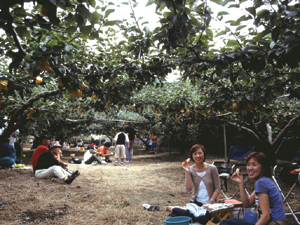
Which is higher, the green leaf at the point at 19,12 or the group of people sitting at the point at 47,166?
the green leaf at the point at 19,12

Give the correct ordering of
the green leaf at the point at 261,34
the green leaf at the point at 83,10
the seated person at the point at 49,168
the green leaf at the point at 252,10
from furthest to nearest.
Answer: the seated person at the point at 49,168
the green leaf at the point at 261,34
the green leaf at the point at 252,10
the green leaf at the point at 83,10

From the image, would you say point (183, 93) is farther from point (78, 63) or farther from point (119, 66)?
point (78, 63)

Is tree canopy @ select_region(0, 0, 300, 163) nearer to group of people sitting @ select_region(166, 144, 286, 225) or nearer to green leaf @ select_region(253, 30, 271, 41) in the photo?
green leaf @ select_region(253, 30, 271, 41)

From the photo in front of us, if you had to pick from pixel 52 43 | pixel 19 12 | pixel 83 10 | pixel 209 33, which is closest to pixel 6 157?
pixel 52 43

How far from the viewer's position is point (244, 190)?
1.88 metres

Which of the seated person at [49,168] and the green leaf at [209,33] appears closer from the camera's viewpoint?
the green leaf at [209,33]

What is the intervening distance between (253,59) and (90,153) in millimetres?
7055

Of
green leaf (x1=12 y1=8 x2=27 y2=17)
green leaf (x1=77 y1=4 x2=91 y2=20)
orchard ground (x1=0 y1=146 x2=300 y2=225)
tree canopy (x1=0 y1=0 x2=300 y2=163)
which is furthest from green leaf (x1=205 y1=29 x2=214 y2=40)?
orchard ground (x1=0 y1=146 x2=300 y2=225)

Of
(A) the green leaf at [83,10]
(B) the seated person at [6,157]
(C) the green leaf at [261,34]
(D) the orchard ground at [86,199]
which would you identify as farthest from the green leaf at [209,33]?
(B) the seated person at [6,157]

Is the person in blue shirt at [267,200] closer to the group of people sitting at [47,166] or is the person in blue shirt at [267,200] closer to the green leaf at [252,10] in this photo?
the green leaf at [252,10]

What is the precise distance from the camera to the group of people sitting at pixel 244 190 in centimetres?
162

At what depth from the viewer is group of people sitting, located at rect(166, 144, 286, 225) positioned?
162cm

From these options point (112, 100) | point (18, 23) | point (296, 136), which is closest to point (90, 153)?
point (112, 100)

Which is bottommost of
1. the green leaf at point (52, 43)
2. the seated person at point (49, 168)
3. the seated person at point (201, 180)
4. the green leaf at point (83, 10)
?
the seated person at point (49, 168)
